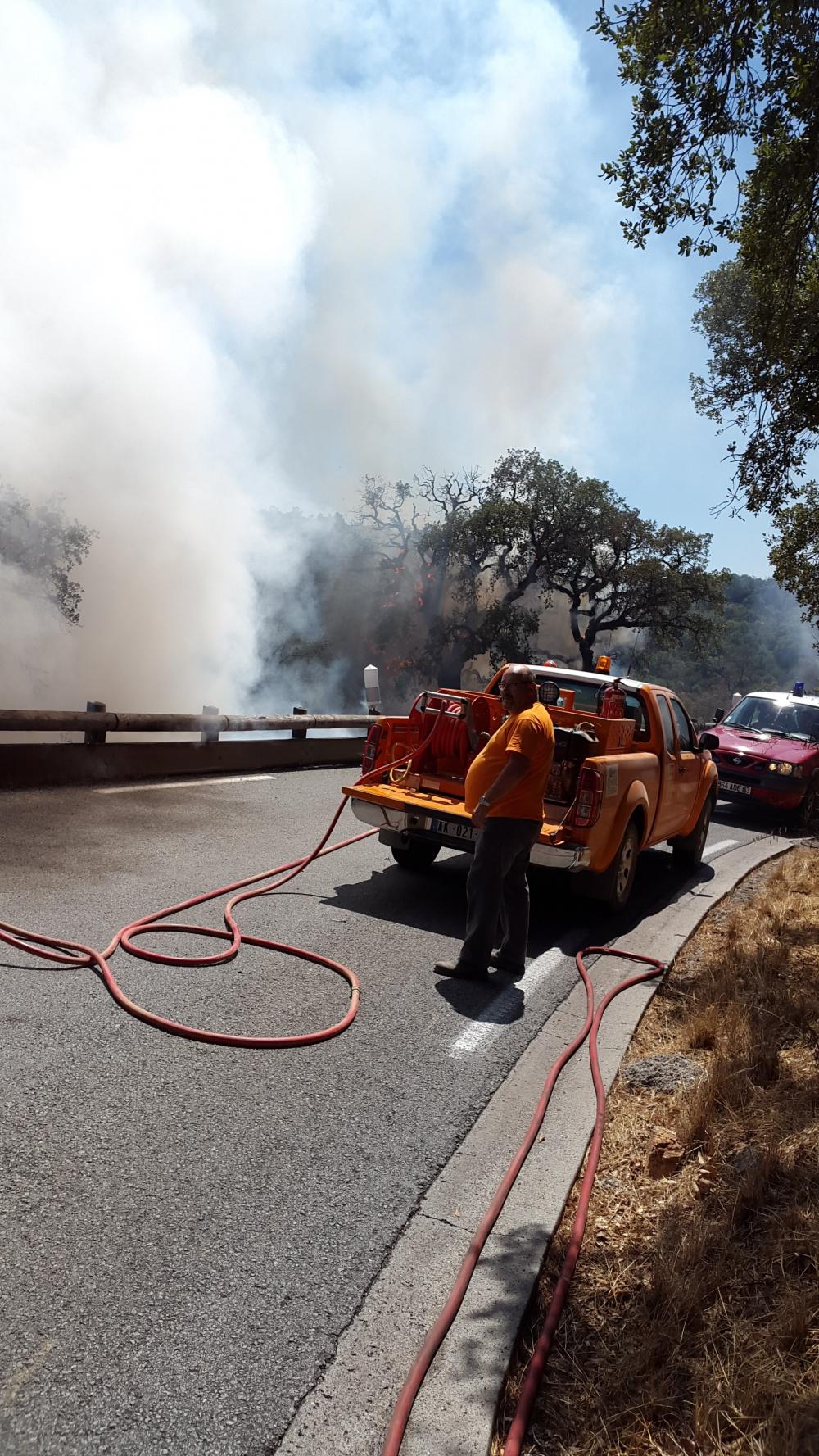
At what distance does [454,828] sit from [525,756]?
1645 mm

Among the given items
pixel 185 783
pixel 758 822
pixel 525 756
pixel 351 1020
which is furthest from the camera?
pixel 758 822

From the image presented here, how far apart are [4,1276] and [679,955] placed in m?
5.20

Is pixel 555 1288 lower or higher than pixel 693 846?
lower

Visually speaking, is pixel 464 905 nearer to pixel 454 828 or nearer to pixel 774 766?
pixel 454 828

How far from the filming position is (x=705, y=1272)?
3166 millimetres

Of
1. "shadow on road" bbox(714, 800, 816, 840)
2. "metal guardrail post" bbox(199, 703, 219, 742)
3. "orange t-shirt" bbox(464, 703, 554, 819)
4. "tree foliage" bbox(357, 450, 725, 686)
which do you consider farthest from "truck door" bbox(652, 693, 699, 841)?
"tree foliage" bbox(357, 450, 725, 686)

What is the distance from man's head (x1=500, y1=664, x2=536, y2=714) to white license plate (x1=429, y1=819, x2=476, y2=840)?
1487mm

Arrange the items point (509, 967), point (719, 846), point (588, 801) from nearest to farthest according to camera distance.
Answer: point (509, 967)
point (588, 801)
point (719, 846)

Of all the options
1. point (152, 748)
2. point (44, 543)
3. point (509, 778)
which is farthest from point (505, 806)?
point (44, 543)

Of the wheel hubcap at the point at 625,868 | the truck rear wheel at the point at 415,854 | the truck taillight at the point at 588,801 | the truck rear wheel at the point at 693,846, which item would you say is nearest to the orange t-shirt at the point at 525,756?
the truck taillight at the point at 588,801

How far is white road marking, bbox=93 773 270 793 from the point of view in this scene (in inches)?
432

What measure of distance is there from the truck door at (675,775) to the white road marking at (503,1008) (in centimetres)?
233

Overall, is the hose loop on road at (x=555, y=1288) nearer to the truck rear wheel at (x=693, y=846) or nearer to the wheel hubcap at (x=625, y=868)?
the wheel hubcap at (x=625, y=868)

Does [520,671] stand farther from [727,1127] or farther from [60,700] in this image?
[60,700]
